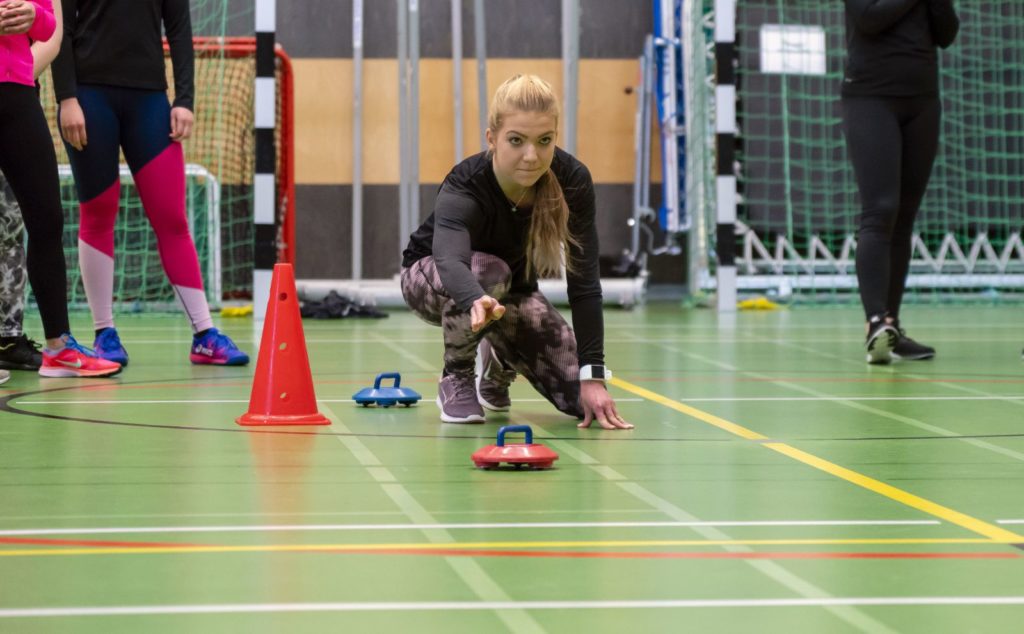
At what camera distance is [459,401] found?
370 cm

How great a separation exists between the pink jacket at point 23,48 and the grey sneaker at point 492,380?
5.27 ft

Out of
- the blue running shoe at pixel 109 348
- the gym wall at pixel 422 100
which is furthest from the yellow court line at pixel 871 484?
the gym wall at pixel 422 100

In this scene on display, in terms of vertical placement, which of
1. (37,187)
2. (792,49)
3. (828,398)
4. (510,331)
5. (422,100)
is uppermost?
(792,49)

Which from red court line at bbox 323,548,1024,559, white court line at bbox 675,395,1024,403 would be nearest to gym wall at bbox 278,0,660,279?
white court line at bbox 675,395,1024,403

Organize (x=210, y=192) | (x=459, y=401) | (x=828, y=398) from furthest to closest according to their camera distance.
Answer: (x=210, y=192), (x=828, y=398), (x=459, y=401)

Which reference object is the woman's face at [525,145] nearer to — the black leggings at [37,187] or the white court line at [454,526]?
the white court line at [454,526]

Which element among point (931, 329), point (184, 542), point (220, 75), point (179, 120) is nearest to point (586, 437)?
point (184, 542)

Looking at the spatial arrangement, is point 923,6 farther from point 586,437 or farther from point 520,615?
point 520,615

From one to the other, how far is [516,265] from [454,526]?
1.55 metres

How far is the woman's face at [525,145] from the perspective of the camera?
3.35m

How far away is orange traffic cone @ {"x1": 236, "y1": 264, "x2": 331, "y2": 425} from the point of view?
11.9 ft

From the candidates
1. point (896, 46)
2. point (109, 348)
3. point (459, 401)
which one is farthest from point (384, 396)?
point (896, 46)

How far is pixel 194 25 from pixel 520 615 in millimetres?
8140

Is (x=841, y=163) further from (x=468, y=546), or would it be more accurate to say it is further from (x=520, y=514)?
(x=468, y=546)
